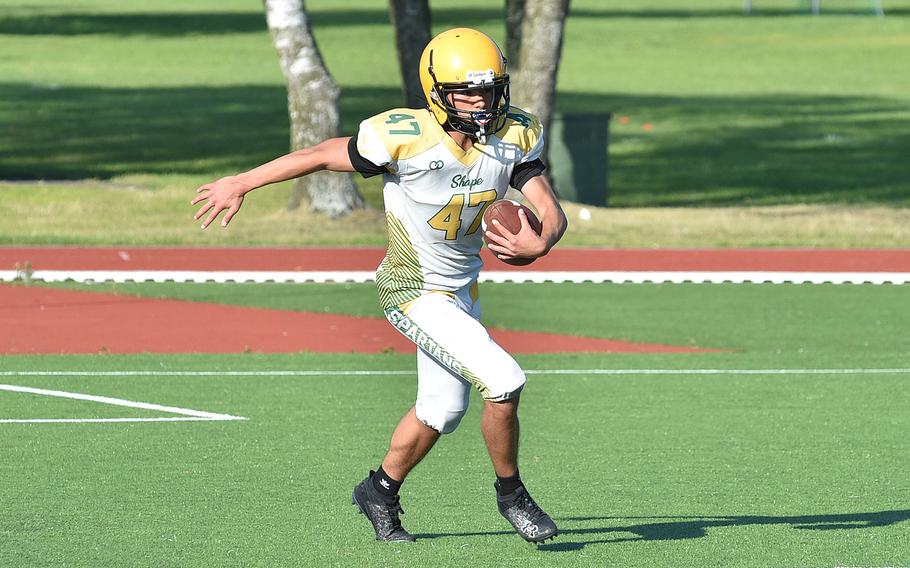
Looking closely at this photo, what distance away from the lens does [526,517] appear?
7.19m

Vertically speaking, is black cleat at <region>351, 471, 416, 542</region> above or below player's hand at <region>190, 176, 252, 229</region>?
below

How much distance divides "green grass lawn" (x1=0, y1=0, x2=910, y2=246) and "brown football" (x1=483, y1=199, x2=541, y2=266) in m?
14.0

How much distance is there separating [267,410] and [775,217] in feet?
50.5

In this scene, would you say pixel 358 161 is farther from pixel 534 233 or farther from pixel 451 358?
pixel 451 358

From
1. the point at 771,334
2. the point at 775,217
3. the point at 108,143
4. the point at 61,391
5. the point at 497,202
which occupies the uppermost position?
the point at 497,202

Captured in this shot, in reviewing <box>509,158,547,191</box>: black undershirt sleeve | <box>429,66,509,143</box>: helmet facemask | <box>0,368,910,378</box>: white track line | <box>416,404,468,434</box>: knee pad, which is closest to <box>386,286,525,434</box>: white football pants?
<box>416,404,468,434</box>: knee pad

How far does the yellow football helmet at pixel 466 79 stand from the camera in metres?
6.91

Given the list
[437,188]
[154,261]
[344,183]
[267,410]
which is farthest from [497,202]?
[344,183]

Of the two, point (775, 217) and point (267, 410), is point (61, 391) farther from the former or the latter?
point (775, 217)

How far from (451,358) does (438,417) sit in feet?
1.04

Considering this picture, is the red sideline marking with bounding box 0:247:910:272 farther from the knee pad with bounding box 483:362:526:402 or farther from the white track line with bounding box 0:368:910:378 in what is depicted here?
the knee pad with bounding box 483:362:526:402

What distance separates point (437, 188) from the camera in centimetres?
707

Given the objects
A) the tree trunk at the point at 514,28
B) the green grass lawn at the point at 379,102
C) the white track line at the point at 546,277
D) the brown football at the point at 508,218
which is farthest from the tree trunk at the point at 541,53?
the brown football at the point at 508,218

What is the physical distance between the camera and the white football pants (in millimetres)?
6992
